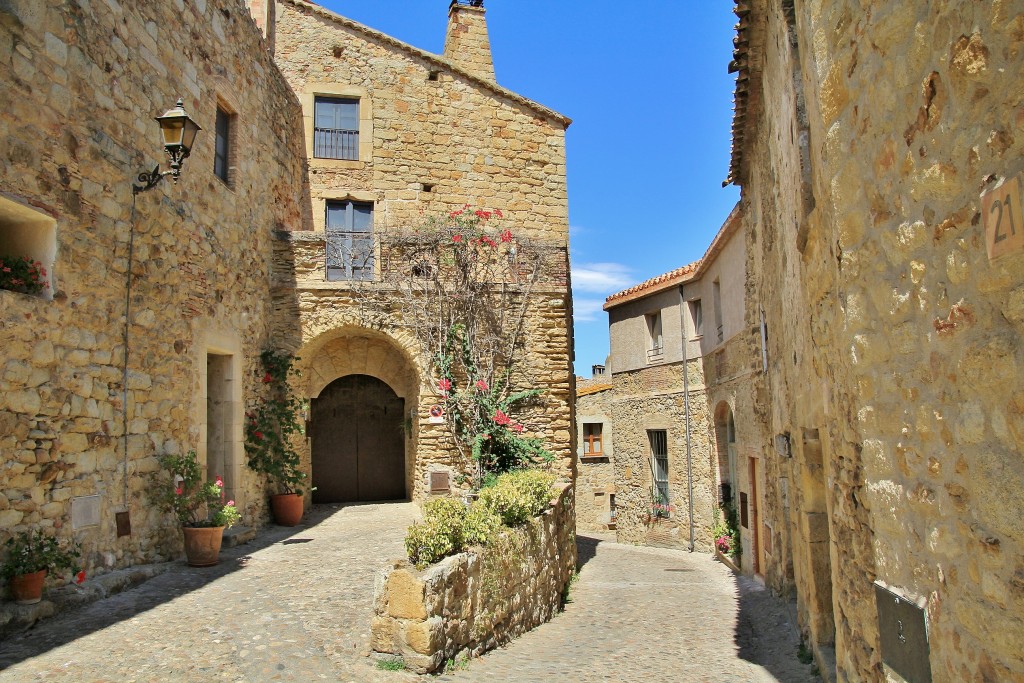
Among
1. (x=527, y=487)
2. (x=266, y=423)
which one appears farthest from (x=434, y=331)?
(x=527, y=487)

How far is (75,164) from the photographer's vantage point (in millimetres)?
6551

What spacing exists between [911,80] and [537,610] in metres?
7.16

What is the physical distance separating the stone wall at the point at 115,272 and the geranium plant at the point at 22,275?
0.13 metres

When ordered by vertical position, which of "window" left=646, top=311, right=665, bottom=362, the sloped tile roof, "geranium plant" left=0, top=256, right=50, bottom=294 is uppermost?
the sloped tile roof

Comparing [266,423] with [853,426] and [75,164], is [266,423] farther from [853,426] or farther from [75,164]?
[853,426]

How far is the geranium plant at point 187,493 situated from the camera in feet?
25.3

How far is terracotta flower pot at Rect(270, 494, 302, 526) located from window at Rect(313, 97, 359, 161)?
7.07m

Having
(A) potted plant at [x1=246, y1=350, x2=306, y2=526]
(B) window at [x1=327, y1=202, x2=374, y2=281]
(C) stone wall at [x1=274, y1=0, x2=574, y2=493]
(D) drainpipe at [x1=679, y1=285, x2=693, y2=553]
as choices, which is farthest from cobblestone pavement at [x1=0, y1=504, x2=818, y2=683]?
(C) stone wall at [x1=274, y1=0, x2=574, y2=493]

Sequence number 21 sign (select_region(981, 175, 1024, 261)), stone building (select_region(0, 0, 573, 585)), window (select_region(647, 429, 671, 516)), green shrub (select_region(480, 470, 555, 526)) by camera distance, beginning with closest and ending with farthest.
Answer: number 21 sign (select_region(981, 175, 1024, 261)) → stone building (select_region(0, 0, 573, 585)) → green shrub (select_region(480, 470, 555, 526)) → window (select_region(647, 429, 671, 516))

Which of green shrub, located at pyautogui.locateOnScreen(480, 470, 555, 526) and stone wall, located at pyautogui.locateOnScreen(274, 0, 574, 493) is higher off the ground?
stone wall, located at pyautogui.locateOnScreen(274, 0, 574, 493)

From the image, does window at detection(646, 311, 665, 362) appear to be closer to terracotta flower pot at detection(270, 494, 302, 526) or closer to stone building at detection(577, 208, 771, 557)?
stone building at detection(577, 208, 771, 557)

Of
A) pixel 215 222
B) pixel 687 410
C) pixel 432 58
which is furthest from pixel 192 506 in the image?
pixel 687 410

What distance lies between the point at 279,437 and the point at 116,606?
475 cm

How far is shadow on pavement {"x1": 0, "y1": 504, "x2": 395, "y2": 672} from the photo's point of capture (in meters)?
5.10
